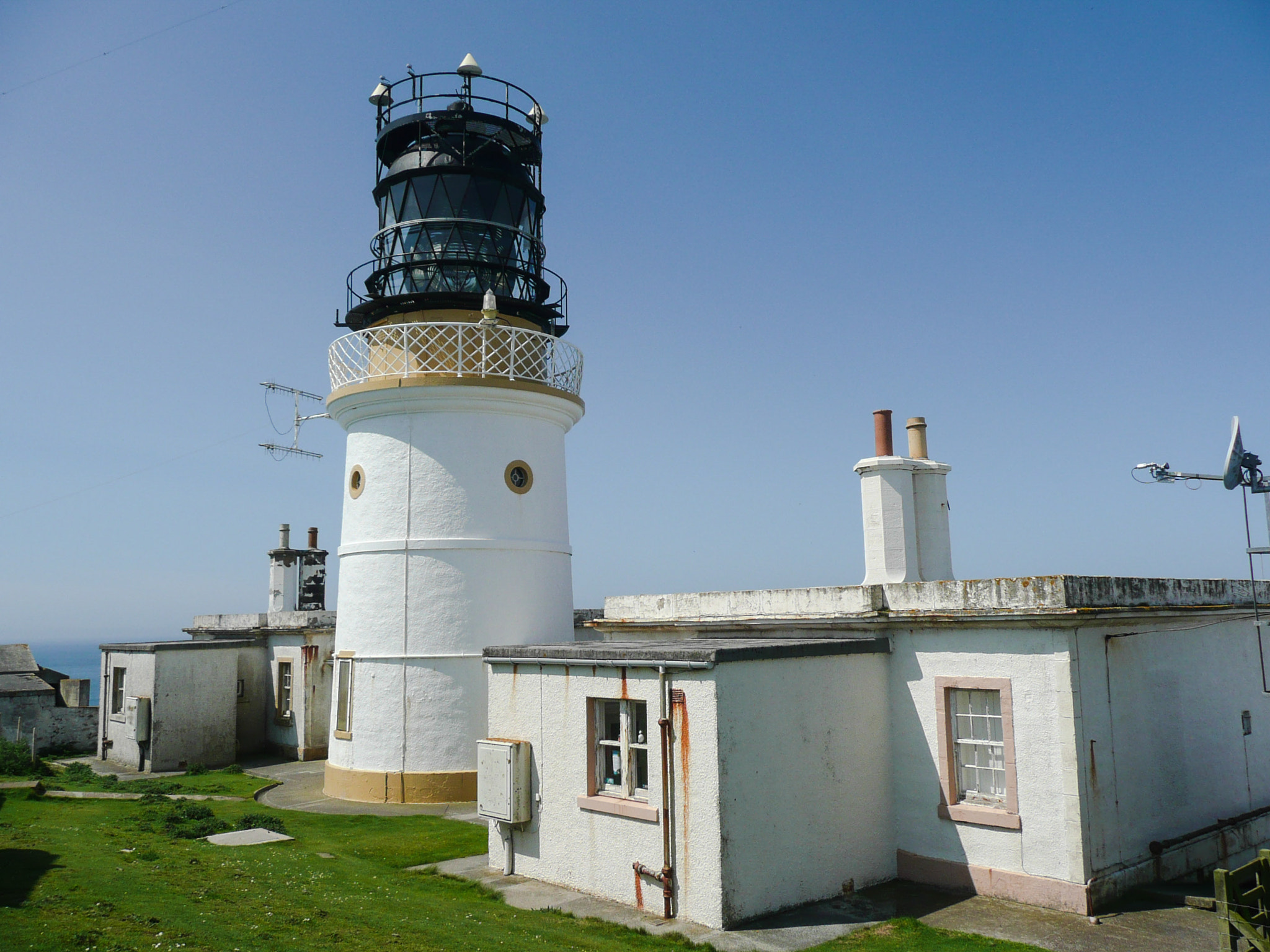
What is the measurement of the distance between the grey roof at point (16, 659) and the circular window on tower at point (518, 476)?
17742 mm

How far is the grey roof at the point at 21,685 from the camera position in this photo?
946 inches

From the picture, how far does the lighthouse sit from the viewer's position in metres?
16.9

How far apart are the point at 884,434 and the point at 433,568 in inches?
343

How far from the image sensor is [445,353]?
1730 centimetres

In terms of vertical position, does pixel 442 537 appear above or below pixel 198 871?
above

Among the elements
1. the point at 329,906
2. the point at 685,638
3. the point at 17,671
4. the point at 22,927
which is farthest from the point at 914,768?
the point at 17,671

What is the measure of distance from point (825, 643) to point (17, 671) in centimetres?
2535

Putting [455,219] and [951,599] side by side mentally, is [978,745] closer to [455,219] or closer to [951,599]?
[951,599]

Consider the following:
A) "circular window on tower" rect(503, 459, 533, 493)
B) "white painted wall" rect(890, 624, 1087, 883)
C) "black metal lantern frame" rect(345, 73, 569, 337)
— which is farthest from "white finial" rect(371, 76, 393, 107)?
"white painted wall" rect(890, 624, 1087, 883)

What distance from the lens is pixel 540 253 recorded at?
1930cm

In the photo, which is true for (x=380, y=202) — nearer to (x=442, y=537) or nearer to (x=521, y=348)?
(x=521, y=348)

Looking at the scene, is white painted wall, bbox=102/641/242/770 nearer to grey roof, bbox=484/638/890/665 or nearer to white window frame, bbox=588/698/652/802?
grey roof, bbox=484/638/890/665

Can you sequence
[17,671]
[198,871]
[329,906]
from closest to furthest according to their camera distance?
[329,906], [198,871], [17,671]

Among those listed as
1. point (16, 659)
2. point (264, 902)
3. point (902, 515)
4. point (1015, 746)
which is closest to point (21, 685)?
point (16, 659)
